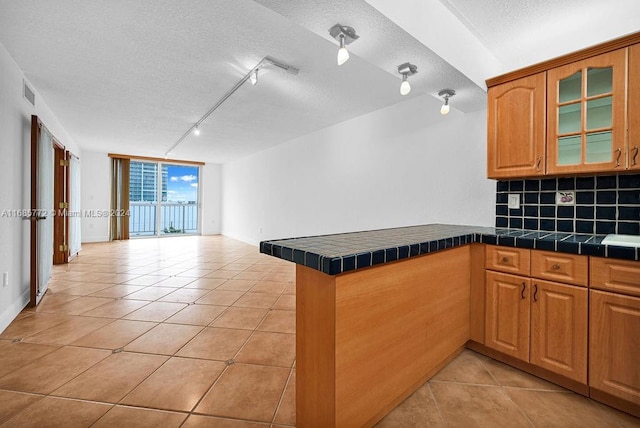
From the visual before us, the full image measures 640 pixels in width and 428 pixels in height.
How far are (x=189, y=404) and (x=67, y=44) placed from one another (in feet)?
10.2

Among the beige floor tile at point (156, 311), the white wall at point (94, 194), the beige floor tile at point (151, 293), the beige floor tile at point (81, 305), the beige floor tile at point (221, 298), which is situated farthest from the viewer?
the white wall at point (94, 194)

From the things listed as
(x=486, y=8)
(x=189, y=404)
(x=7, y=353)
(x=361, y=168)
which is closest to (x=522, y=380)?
(x=189, y=404)

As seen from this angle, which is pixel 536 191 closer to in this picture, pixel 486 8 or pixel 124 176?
pixel 486 8

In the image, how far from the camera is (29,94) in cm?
319

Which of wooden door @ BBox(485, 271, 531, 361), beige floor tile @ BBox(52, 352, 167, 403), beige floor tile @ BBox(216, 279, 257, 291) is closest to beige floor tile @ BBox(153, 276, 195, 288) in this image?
beige floor tile @ BBox(216, 279, 257, 291)

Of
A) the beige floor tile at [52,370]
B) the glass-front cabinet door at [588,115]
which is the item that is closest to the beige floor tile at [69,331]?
the beige floor tile at [52,370]

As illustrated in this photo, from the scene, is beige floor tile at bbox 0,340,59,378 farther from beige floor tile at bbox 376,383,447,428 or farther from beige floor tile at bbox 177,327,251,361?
beige floor tile at bbox 376,383,447,428

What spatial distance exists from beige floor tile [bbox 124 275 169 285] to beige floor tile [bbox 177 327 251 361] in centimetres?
208

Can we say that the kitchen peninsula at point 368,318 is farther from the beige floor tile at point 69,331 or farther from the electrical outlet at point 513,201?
the beige floor tile at point 69,331

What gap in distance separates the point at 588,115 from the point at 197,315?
144 inches

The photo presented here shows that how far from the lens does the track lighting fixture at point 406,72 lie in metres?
2.10

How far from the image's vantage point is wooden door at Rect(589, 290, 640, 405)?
149cm

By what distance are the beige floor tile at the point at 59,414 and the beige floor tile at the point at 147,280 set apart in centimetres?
257

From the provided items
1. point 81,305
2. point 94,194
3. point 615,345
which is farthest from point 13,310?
point 94,194
